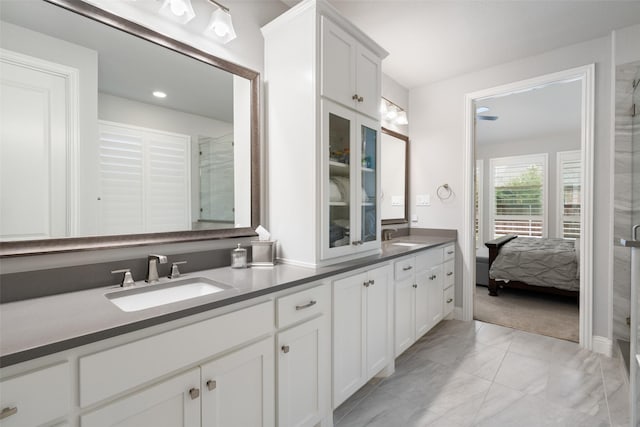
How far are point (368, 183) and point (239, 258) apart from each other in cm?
103

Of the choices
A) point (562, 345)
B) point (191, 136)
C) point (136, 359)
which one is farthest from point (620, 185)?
point (136, 359)

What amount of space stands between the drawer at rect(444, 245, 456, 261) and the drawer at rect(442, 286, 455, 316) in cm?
32

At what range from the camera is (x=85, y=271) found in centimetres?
126

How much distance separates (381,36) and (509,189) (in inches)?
210

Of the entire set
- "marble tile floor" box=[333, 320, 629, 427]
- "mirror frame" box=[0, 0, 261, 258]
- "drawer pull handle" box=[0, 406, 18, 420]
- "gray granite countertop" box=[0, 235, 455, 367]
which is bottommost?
"marble tile floor" box=[333, 320, 629, 427]

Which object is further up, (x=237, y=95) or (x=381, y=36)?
(x=381, y=36)

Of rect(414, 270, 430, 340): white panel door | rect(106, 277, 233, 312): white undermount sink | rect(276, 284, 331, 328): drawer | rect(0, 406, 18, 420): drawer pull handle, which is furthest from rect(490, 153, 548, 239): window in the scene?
rect(0, 406, 18, 420): drawer pull handle

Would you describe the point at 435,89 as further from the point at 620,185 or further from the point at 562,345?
the point at 562,345

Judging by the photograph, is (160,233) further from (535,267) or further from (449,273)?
(535,267)

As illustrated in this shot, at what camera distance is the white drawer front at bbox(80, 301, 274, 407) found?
32.6 inches

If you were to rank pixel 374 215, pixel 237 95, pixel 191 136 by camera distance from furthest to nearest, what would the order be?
pixel 374 215
pixel 237 95
pixel 191 136

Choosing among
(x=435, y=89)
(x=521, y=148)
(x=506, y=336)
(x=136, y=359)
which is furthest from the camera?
(x=521, y=148)

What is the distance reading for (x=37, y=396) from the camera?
743 millimetres

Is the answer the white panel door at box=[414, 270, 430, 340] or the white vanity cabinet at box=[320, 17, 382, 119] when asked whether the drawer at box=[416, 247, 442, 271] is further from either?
the white vanity cabinet at box=[320, 17, 382, 119]
